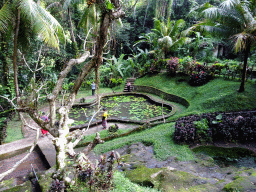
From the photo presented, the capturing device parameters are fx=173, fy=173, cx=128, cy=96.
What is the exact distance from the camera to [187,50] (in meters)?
15.7

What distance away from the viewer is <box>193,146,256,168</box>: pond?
468 cm

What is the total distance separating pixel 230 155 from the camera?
198 inches

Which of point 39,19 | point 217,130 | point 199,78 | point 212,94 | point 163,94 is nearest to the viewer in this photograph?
point 217,130

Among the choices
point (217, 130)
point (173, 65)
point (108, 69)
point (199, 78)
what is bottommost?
point (217, 130)

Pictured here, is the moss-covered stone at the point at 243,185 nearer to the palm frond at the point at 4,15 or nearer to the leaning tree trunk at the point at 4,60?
the palm frond at the point at 4,15

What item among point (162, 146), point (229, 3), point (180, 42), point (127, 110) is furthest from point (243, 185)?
point (180, 42)

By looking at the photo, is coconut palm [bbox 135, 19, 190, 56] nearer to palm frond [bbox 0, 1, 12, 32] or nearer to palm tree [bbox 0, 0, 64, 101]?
palm tree [bbox 0, 0, 64, 101]

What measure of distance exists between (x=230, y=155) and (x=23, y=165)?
6.35 meters

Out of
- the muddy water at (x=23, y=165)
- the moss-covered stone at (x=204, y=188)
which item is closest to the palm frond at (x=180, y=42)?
the muddy water at (x=23, y=165)

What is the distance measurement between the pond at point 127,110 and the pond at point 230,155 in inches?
157

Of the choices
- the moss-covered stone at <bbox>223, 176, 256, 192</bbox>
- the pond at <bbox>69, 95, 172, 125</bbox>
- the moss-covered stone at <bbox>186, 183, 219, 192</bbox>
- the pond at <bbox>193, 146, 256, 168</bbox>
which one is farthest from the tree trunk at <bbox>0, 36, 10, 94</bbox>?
the moss-covered stone at <bbox>223, 176, 256, 192</bbox>

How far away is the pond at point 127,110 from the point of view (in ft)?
30.3

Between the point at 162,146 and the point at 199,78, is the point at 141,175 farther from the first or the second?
the point at 199,78

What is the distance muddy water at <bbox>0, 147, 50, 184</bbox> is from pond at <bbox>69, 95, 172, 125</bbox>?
2800mm
